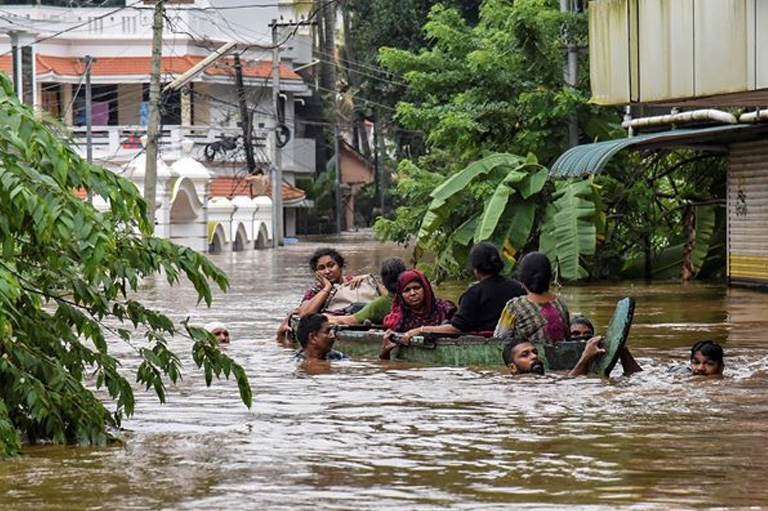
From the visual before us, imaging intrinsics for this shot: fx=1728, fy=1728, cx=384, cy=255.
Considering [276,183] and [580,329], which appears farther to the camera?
[276,183]

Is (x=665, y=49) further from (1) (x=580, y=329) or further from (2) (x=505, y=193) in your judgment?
(2) (x=505, y=193)

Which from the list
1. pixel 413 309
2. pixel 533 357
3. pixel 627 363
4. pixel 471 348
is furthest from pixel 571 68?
pixel 533 357

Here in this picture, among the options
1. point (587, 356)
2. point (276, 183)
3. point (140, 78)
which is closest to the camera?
point (587, 356)

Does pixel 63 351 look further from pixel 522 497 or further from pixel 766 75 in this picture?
pixel 766 75

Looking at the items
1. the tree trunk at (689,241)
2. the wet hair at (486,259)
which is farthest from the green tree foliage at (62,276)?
the tree trunk at (689,241)

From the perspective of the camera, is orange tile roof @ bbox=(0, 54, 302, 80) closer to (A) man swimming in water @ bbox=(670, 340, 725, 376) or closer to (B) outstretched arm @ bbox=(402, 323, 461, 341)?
(B) outstretched arm @ bbox=(402, 323, 461, 341)

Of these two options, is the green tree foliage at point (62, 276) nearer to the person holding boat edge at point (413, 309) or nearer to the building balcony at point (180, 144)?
the person holding boat edge at point (413, 309)

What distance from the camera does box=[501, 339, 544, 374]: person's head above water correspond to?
1434 centimetres

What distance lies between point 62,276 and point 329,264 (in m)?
7.35

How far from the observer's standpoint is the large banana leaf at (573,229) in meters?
26.4

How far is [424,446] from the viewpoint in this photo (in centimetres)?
1088

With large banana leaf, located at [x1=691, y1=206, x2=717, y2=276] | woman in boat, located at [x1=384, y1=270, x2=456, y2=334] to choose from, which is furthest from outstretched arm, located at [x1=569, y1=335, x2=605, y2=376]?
large banana leaf, located at [x1=691, y1=206, x2=717, y2=276]

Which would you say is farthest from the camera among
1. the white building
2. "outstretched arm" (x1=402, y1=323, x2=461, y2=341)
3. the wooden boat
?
the white building

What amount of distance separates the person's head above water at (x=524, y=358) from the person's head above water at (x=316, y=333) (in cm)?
255
